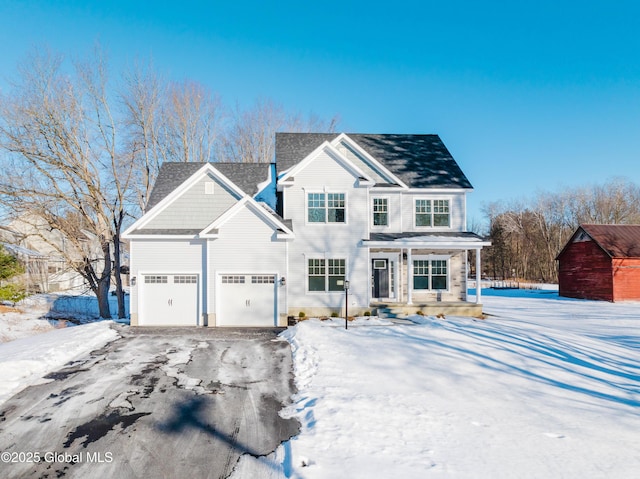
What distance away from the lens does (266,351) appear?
33.7ft

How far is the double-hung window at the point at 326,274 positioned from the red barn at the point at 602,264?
780 inches

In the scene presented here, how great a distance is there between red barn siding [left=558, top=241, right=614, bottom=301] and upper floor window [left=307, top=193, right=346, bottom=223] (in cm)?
1996

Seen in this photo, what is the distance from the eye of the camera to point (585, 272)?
25219 millimetres

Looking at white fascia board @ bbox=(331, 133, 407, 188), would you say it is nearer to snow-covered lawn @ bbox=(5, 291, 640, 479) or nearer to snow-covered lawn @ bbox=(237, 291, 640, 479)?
snow-covered lawn @ bbox=(5, 291, 640, 479)

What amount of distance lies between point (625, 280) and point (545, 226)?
2921cm

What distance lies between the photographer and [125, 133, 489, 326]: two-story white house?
45.9ft

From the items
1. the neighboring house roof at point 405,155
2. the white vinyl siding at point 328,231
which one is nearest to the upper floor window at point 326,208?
the white vinyl siding at point 328,231

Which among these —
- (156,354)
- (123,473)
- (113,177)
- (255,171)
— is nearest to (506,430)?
(123,473)

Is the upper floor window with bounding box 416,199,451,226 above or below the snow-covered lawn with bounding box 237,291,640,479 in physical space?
above

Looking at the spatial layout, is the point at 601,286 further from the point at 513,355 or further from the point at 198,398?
the point at 198,398

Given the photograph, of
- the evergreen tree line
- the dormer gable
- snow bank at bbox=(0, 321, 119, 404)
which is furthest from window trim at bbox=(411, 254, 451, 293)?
the evergreen tree line

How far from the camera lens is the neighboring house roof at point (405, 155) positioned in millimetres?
17109

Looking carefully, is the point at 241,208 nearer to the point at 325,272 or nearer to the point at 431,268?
the point at 325,272

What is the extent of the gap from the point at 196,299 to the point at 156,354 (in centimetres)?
413
